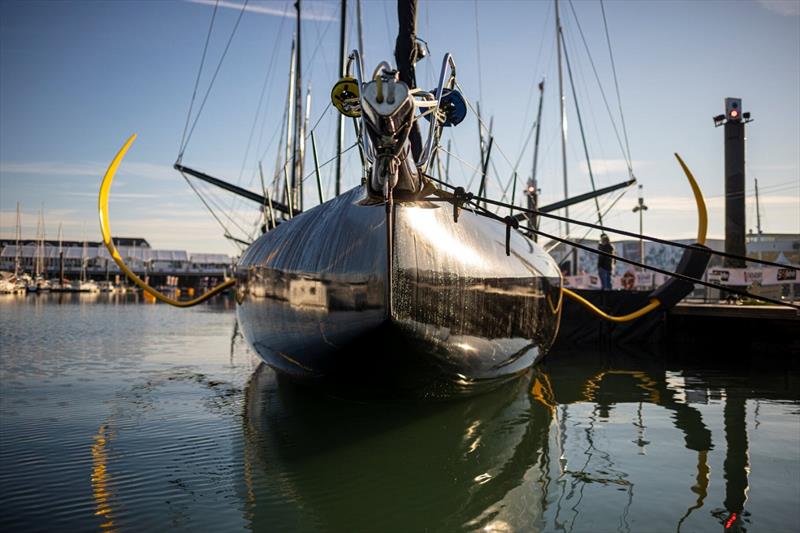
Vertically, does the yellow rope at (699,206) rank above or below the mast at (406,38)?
below

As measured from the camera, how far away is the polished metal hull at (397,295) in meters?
5.59

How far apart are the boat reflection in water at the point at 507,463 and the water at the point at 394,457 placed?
0.07 ft

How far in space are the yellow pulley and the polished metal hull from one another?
1250mm

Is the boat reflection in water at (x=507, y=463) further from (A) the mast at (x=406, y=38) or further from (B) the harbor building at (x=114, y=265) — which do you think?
(B) the harbor building at (x=114, y=265)

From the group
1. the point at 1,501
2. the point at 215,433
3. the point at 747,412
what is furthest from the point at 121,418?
the point at 747,412

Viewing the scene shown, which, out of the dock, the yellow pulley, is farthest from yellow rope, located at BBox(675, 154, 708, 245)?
the yellow pulley

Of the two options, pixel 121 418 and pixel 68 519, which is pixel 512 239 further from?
pixel 68 519

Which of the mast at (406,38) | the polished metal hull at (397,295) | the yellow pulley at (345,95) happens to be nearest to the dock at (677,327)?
the polished metal hull at (397,295)

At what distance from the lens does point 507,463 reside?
553cm

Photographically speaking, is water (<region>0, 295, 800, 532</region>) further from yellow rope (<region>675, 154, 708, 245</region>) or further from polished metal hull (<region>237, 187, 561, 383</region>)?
yellow rope (<region>675, 154, 708, 245</region>)

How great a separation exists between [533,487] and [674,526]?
3.59 ft

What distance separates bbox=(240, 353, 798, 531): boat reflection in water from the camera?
4223 millimetres

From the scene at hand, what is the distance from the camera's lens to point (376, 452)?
5656mm

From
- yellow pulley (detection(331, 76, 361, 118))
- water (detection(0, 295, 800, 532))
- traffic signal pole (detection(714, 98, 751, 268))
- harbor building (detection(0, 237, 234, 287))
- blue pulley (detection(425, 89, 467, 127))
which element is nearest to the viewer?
water (detection(0, 295, 800, 532))
